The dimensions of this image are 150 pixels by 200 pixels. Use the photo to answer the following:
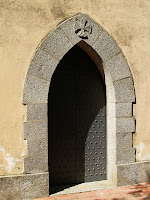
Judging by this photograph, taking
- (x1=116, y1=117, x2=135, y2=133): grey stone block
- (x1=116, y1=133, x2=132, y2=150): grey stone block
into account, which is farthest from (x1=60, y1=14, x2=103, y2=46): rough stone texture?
(x1=116, y1=133, x2=132, y2=150): grey stone block

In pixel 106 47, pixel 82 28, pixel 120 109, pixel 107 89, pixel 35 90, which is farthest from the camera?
pixel 107 89

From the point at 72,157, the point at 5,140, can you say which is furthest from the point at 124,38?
the point at 5,140

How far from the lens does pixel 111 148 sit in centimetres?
504

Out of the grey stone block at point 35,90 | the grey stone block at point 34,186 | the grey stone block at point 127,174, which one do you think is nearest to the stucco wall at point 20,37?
the grey stone block at point 35,90

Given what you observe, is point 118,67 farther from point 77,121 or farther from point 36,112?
point 36,112

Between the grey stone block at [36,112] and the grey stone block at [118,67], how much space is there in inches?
51.9

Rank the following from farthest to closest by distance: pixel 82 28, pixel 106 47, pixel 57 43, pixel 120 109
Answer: pixel 120 109
pixel 106 47
pixel 82 28
pixel 57 43

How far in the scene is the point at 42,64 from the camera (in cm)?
441

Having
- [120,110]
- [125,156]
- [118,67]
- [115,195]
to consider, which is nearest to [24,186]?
[115,195]

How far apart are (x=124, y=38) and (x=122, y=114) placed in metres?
1.35

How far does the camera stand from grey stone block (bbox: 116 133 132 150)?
16.0 feet

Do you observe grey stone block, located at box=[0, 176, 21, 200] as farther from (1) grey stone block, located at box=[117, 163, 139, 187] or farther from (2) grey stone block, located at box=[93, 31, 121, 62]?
(2) grey stone block, located at box=[93, 31, 121, 62]

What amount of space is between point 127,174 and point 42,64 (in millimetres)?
2448

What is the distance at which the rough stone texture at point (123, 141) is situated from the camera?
489 cm
